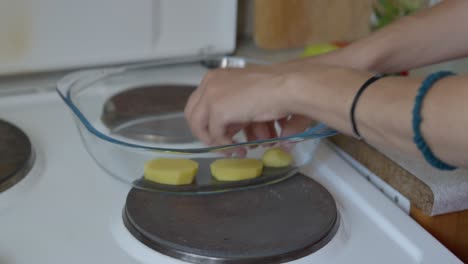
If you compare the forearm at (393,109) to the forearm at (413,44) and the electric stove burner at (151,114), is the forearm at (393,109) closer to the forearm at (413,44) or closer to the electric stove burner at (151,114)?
the forearm at (413,44)

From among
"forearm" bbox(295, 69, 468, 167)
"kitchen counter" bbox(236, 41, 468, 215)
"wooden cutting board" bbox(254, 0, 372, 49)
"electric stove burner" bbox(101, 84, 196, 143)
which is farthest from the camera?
"wooden cutting board" bbox(254, 0, 372, 49)

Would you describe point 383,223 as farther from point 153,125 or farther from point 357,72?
point 153,125

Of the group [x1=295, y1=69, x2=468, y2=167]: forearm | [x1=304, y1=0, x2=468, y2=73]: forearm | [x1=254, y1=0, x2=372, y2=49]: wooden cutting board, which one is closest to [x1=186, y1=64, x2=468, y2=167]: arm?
[x1=295, y1=69, x2=468, y2=167]: forearm

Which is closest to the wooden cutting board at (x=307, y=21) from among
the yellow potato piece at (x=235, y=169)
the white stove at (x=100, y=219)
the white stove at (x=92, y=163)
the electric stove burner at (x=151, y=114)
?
the white stove at (x=92, y=163)

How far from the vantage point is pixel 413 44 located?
77 cm

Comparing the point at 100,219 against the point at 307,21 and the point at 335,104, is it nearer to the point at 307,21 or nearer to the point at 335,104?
the point at 335,104

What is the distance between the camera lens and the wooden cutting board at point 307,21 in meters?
1.11

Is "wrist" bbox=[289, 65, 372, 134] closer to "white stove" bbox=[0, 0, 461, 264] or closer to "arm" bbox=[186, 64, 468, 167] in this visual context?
"arm" bbox=[186, 64, 468, 167]

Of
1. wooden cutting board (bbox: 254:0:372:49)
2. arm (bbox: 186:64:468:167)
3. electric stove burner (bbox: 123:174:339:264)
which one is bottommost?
electric stove burner (bbox: 123:174:339:264)

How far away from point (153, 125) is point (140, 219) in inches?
9.8

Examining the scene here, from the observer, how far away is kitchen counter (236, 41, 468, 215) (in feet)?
2.38

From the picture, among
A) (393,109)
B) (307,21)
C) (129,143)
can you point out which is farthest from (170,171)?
(307,21)

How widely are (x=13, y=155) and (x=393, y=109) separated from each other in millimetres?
460

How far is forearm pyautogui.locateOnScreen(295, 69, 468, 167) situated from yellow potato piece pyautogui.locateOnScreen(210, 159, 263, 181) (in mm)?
130
